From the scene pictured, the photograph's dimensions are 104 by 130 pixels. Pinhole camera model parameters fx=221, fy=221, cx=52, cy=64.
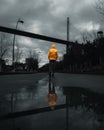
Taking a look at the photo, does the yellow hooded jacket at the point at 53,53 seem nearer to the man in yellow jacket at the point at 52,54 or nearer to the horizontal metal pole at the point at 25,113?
the man in yellow jacket at the point at 52,54

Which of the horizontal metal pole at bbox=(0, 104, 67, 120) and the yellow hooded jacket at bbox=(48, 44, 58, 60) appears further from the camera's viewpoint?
the yellow hooded jacket at bbox=(48, 44, 58, 60)

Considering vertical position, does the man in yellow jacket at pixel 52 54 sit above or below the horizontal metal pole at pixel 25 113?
above

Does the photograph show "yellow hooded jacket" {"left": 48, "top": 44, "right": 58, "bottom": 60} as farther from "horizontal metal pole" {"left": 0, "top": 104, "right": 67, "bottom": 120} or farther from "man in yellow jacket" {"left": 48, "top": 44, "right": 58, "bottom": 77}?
"horizontal metal pole" {"left": 0, "top": 104, "right": 67, "bottom": 120}

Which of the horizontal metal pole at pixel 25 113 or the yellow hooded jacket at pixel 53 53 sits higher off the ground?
the yellow hooded jacket at pixel 53 53

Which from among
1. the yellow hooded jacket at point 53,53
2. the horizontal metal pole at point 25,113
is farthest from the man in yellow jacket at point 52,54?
the horizontal metal pole at point 25,113

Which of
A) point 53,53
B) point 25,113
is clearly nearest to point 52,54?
point 53,53

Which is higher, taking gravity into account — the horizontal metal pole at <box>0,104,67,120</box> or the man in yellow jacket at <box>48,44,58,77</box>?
the man in yellow jacket at <box>48,44,58,77</box>

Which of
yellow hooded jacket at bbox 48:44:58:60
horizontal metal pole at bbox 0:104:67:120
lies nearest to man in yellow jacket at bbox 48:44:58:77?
yellow hooded jacket at bbox 48:44:58:60

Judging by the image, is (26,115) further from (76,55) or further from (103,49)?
(76,55)

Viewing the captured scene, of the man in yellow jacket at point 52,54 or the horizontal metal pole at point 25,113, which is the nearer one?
the horizontal metal pole at point 25,113

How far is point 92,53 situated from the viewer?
1328 inches

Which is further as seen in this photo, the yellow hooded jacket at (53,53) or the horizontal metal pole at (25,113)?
the yellow hooded jacket at (53,53)

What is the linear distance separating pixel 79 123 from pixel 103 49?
27.7 m

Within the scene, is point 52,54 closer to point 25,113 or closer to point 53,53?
point 53,53
